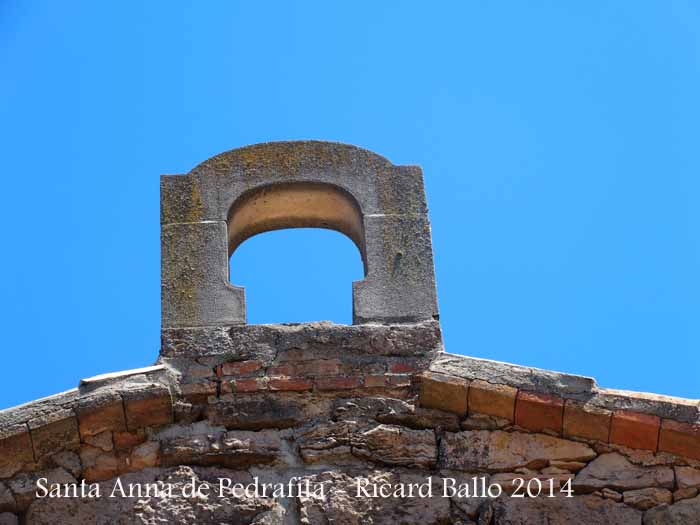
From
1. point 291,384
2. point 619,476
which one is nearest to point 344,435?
point 291,384

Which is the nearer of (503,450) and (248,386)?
(503,450)

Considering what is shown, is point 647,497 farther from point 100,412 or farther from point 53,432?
point 53,432

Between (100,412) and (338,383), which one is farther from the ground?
(338,383)

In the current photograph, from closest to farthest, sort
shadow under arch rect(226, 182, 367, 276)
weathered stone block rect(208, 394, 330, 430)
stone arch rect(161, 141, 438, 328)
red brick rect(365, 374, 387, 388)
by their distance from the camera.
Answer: weathered stone block rect(208, 394, 330, 430), red brick rect(365, 374, 387, 388), stone arch rect(161, 141, 438, 328), shadow under arch rect(226, 182, 367, 276)

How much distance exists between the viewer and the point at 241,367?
219 inches

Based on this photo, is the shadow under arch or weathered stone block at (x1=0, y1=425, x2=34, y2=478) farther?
the shadow under arch

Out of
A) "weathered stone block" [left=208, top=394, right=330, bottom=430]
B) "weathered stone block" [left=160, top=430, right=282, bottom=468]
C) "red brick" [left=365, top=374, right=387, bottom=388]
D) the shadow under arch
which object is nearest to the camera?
"weathered stone block" [left=160, top=430, right=282, bottom=468]

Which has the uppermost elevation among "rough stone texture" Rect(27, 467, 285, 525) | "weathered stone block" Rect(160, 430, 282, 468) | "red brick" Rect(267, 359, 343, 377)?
"red brick" Rect(267, 359, 343, 377)

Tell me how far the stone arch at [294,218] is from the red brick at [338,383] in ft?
1.18

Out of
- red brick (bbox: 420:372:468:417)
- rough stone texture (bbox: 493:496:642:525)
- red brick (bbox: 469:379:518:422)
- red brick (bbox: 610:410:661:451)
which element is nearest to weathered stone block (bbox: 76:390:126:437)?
red brick (bbox: 420:372:468:417)

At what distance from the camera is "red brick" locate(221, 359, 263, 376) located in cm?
555

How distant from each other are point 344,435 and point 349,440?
3 centimetres

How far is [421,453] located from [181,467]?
3.44 feet

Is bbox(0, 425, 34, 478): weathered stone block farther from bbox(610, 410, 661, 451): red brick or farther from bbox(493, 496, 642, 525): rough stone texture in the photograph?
bbox(610, 410, 661, 451): red brick
